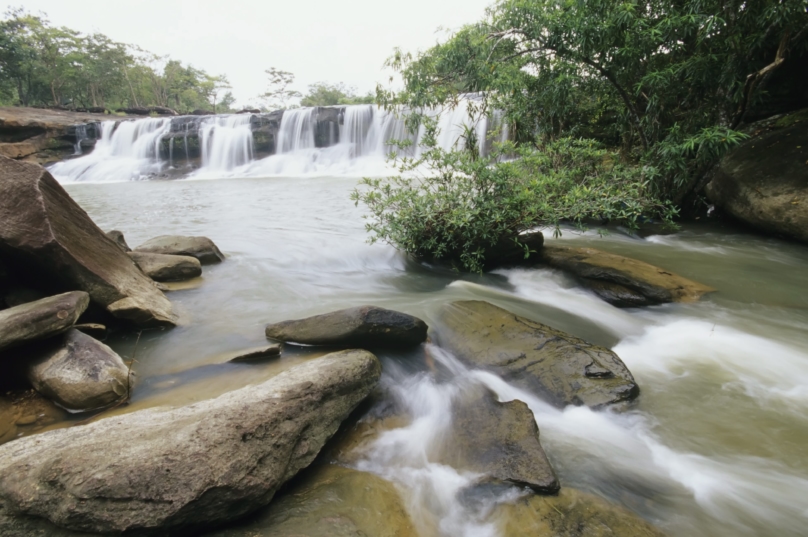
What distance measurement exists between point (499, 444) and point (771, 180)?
6978 millimetres

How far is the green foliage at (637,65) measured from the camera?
19.2 ft

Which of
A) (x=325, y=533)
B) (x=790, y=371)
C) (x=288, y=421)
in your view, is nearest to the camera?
(x=325, y=533)

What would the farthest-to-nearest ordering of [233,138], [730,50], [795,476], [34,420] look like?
[233,138] → [730,50] → [34,420] → [795,476]

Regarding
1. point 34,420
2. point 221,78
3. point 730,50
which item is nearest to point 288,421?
point 34,420

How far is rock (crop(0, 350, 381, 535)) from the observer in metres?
1.68

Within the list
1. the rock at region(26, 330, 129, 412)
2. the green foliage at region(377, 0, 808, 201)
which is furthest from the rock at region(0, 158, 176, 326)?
the green foliage at region(377, 0, 808, 201)

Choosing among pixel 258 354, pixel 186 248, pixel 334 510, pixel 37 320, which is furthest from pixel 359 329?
pixel 186 248

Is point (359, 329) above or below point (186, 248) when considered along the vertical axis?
above

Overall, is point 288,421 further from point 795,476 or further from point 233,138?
point 233,138

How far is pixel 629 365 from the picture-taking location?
3564 millimetres

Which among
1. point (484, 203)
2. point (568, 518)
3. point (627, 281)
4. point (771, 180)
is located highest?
point (771, 180)

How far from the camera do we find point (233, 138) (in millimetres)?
25047

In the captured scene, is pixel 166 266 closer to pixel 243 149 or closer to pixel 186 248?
pixel 186 248

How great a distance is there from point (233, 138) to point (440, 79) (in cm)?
2118
